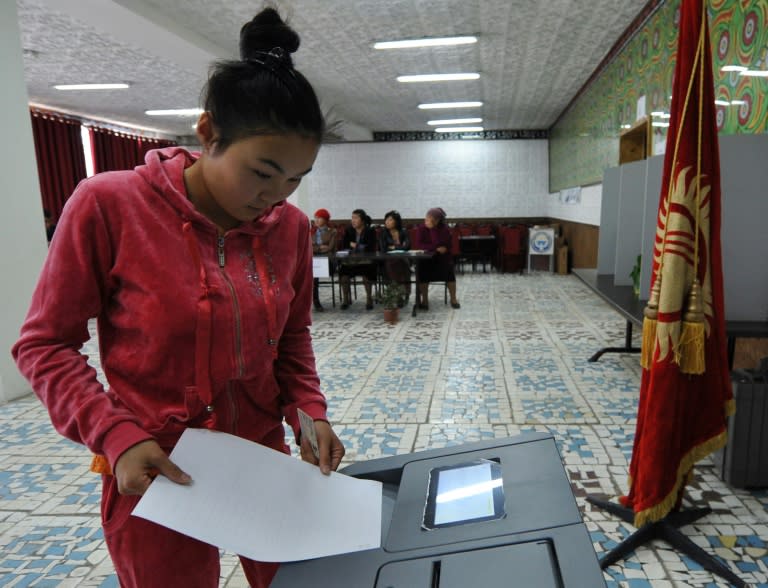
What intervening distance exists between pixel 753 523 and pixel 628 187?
2292 millimetres

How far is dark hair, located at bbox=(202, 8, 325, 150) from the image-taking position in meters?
0.73

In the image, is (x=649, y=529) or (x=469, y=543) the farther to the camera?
(x=649, y=529)

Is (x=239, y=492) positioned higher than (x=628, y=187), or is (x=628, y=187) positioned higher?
(x=628, y=187)

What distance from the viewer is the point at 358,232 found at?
7.21m

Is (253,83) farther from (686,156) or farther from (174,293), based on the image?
(686,156)

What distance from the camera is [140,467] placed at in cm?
66

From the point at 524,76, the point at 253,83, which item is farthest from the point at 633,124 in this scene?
the point at 253,83

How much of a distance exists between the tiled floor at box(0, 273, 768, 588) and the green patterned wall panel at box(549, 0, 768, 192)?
1841 millimetres

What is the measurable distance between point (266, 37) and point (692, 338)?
1.63 metres

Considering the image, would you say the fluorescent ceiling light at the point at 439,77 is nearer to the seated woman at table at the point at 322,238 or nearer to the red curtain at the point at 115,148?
the seated woman at table at the point at 322,238

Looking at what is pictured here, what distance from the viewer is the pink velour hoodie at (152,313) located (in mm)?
698

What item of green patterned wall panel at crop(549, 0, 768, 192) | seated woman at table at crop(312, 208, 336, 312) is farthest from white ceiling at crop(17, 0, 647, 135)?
seated woman at table at crop(312, 208, 336, 312)

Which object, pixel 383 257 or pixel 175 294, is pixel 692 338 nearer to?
pixel 175 294

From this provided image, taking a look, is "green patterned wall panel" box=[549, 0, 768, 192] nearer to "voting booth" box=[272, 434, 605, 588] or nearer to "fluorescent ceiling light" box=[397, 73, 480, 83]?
"fluorescent ceiling light" box=[397, 73, 480, 83]
